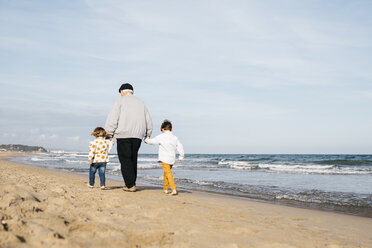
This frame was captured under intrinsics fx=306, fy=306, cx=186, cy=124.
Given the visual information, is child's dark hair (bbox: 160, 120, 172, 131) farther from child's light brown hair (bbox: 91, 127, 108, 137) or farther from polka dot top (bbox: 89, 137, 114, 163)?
child's light brown hair (bbox: 91, 127, 108, 137)

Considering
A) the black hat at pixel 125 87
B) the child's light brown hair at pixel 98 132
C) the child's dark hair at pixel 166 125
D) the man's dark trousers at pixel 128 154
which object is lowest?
the man's dark trousers at pixel 128 154

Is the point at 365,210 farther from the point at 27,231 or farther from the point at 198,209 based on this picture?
the point at 27,231

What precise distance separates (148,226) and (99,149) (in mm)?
3400

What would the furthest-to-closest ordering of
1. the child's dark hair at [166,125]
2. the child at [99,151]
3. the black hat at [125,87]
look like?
the child at [99,151], the child's dark hair at [166,125], the black hat at [125,87]

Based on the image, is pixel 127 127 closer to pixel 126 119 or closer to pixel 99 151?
pixel 126 119

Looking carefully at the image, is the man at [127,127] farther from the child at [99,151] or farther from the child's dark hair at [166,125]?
the child at [99,151]

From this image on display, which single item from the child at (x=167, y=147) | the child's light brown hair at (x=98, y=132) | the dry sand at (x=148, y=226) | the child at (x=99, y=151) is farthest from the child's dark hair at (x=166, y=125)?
the dry sand at (x=148, y=226)

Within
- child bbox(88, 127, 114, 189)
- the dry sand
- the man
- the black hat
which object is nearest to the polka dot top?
child bbox(88, 127, 114, 189)

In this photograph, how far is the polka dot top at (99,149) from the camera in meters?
6.13

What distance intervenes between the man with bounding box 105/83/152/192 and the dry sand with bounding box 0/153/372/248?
1171 mm

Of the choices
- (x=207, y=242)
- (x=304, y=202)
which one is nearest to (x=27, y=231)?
(x=207, y=242)

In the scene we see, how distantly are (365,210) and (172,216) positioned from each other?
14.9ft

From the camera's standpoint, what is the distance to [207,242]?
8.96ft

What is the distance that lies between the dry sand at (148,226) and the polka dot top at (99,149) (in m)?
1.79
